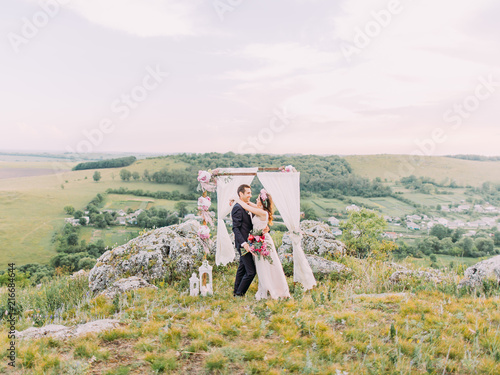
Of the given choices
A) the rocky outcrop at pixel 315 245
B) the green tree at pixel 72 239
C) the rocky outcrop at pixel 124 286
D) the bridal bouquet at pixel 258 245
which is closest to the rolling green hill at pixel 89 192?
the green tree at pixel 72 239

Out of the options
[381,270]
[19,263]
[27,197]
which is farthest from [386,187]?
[27,197]

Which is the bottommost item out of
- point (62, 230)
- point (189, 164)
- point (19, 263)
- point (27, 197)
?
point (19, 263)

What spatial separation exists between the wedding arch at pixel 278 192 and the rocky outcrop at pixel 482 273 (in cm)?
411

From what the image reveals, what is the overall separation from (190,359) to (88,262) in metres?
25.7

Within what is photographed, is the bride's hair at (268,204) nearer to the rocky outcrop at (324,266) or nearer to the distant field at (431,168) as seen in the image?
the rocky outcrop at (324,266)

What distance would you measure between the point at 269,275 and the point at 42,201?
46.1m

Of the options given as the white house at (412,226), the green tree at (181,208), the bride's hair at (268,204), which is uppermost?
the bride's hair at (268,204)

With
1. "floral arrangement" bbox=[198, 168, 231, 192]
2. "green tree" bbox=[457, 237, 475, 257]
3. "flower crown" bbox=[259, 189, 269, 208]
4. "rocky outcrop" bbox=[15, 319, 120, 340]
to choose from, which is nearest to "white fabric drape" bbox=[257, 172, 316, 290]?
"flower crown" bbox=[259, 189, 269, 208]

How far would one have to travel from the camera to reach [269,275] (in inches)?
296

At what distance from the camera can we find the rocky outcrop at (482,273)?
7.82 metres

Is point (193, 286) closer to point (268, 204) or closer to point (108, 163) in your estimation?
point (268, 204)

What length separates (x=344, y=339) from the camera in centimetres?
508

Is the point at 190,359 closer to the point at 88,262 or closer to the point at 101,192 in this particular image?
the point at 88,262

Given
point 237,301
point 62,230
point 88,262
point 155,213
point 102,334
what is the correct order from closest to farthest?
point 102,334, point 237,301, point 88,262, point 62,230, point 155,213
